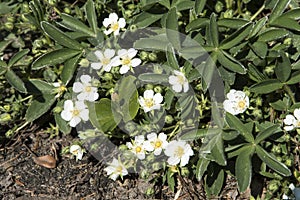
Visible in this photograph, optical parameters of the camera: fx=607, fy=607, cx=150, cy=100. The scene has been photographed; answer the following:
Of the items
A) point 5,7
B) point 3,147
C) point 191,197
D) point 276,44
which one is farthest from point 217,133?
point 5,7

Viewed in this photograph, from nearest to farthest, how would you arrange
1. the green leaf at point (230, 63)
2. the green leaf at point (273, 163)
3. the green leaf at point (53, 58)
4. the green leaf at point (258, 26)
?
1. the green leaf at point (273, 163)
2. the green leaf at point (230, 63)
3. the green leaf at point (258, 26)
4. the green leaf at point (53, 58)

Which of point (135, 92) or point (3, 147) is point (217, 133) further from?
point (3, 147)

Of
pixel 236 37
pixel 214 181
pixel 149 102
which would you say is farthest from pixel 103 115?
pixel 236 37

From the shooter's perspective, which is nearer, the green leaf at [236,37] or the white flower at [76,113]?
the green leaf at [236,37]

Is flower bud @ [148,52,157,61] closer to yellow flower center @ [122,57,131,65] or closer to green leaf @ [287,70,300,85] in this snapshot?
yellow flower center @ [122,57,131,65]

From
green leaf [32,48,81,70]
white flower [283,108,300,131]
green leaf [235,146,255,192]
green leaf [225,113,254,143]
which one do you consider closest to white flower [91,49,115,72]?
green leaf [32,48,81,70]

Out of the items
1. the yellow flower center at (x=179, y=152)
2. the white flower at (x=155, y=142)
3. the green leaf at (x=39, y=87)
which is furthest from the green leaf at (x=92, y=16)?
the yellow flower center at (x=179, y=152)

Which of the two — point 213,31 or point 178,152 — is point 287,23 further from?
point 178,152

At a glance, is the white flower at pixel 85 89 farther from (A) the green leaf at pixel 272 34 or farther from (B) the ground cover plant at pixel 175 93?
(A) the green leaf at pixel 272 34
